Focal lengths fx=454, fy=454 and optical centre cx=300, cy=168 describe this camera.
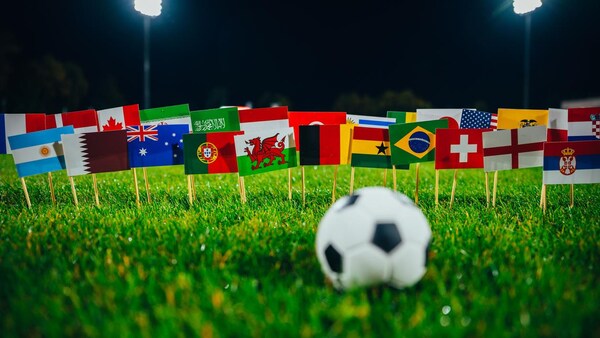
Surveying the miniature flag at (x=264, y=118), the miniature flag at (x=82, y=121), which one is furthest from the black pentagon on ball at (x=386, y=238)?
the miniature flag at (x=82, y=121)

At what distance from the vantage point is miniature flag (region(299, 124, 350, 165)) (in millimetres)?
6898

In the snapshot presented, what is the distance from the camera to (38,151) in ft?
22.1

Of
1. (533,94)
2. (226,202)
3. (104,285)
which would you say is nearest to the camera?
(104,285)

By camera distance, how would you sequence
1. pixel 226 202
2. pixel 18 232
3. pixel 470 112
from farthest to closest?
pixel 470 112
pixel 226 202
pixel 18 232

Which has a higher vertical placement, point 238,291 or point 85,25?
point 85,25

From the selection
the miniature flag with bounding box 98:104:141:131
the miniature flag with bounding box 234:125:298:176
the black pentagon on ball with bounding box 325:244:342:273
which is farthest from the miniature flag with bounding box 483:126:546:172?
the miniature flag with bounding box 98:104:141:131

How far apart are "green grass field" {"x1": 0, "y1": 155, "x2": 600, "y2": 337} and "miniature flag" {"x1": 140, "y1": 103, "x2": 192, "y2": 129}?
1780mm

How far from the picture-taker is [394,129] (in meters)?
6.75

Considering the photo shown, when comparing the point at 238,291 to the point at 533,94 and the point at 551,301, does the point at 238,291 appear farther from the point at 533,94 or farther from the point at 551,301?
the point at 533,94

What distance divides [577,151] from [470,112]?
2.28 meters

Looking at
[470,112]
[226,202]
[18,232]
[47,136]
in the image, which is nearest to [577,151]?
[470,112]

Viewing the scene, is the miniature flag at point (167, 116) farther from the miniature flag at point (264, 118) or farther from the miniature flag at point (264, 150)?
the miniature flag at point (264, 150)

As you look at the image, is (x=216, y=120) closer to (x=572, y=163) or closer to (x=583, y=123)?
(x=572, y=163)

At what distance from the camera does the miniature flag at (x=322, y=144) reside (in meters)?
6.90
